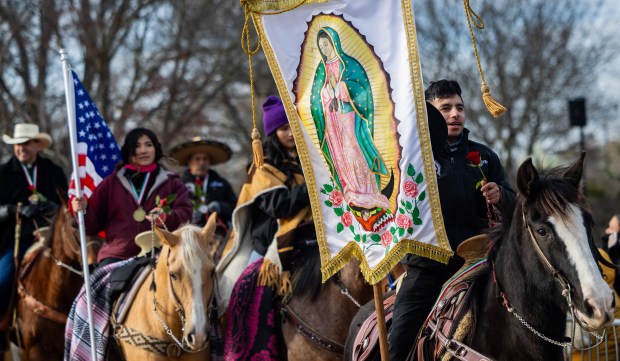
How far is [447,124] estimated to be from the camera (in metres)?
5.24

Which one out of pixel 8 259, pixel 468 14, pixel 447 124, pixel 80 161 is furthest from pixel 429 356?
pixel 8 259

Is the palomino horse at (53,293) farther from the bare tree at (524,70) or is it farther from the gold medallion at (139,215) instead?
the bare tree at (524,70)

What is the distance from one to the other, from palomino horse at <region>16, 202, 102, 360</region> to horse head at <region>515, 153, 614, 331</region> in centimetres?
602

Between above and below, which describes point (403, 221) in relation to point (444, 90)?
below

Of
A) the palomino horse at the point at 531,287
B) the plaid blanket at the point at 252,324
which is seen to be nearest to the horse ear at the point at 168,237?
the plaid blanket at the point at 252,324

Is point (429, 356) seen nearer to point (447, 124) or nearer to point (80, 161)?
point (447, 124)

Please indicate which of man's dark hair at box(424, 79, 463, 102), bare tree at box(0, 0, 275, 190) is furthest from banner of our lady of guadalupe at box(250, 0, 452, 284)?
bare tree at box(0, 0, 275, 190)

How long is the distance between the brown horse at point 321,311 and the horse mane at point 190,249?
Result: 0.80 m

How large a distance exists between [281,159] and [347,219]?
2396 millimetres

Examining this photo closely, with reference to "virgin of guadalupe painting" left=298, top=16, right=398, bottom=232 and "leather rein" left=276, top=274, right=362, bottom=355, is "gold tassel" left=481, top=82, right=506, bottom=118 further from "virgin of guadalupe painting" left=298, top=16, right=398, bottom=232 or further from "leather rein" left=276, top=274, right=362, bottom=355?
"leather rein" left=276, top=274, right=362, bottom=355

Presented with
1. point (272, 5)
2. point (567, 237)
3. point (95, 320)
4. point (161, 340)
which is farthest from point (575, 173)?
point (95, 320)

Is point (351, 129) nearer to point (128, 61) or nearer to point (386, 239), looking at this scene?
point (386, 239)

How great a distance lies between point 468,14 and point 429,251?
130 centimetres

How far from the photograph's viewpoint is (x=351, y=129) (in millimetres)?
4969
